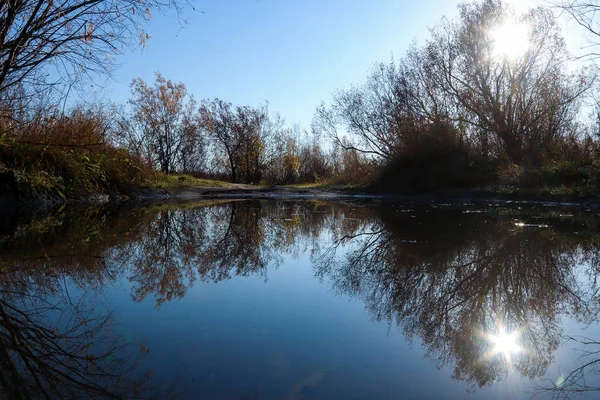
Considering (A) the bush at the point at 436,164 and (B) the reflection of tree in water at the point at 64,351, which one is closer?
(B) the reflection of tree in water at the point at 64,351

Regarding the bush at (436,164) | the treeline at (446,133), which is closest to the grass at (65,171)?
the treeline at (446,133)

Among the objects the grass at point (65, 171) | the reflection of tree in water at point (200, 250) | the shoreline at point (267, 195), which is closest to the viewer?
the reflection of tree in water at point (200, 250)

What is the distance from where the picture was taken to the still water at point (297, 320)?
1.92 metres

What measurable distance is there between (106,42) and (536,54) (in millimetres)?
18445

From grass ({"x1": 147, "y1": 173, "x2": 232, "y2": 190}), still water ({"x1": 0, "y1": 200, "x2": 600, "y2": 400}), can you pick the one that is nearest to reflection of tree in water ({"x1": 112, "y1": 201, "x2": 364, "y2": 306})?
still water ({"x1": 0, "y1": 200, "x2": 600, "y2": 400})

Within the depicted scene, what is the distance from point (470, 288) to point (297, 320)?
5.24 feet

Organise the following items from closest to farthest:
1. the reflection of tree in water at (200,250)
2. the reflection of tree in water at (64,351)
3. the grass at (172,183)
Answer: the reflection of tree in water at (64,351) < the reflection of tree in water at (200,250) < the grass at (172,183)

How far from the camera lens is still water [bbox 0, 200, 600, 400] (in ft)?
6.29

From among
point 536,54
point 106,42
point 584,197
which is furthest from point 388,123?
point 106,42

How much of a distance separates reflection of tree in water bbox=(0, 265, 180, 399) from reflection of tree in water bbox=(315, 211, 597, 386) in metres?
1.56

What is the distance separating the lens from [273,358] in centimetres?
213

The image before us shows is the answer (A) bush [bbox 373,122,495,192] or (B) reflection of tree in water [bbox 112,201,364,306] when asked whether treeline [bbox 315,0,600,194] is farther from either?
(B) reflection of tree in water [bbox 112,201,364,306]

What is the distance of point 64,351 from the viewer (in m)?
2.20

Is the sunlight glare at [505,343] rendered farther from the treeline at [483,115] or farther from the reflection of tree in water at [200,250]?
the treeline at [483,115]
